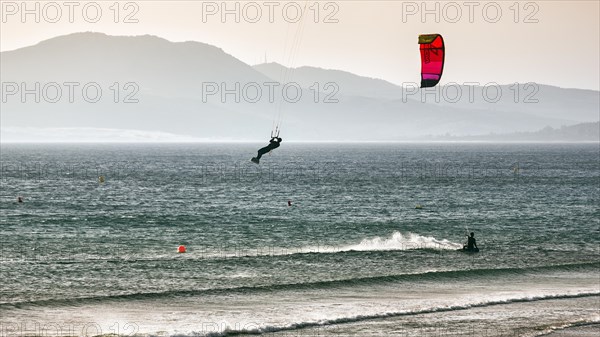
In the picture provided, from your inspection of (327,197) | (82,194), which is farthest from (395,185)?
(82,194)

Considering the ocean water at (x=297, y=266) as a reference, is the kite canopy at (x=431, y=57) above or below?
above

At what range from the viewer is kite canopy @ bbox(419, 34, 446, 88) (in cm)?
4453

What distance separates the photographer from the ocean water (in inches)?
1284

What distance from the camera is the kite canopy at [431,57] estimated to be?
146ft

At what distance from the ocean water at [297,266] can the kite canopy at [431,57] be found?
33.6 ft

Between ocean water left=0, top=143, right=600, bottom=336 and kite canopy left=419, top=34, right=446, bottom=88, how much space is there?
10.2 metres

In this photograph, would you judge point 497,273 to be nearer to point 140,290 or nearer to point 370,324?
point 370,324

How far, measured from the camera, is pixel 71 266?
45875mm

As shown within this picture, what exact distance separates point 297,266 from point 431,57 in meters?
13.2

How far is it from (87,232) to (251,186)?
2238 inches

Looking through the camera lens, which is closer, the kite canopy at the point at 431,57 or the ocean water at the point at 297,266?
the ocean water at the point at 297,266

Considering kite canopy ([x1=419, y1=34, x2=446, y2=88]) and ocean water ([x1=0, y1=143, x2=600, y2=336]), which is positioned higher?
kite canopy ([x1=419, y1=34, x2=446, y2=88])

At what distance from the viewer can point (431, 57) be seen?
45188 millimetres

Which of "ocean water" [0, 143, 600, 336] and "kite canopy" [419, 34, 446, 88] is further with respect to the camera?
"kite canopy" [419, 34, 446, 88]
